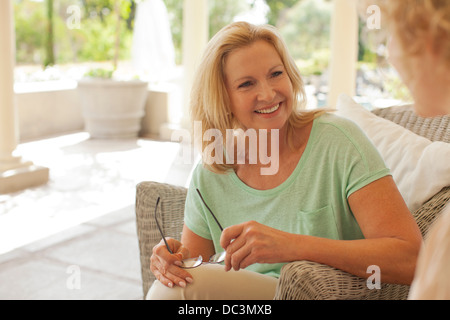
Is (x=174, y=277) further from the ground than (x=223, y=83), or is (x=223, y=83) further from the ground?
(x=223, y=83)

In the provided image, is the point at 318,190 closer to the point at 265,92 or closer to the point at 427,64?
the point at 265,92

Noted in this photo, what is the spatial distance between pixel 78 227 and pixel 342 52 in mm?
3160

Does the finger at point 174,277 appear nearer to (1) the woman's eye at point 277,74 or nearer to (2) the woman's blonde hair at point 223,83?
(2) the woman's blonde hair at point 223,83

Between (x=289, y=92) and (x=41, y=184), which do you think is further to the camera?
(x=41, y=184)

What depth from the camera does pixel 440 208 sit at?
5.57 feet

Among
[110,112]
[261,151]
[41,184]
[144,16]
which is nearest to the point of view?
[261,151]

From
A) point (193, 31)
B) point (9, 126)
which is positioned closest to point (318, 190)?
point (9, 126)

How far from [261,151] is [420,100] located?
949mm

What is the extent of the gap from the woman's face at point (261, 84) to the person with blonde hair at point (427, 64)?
90cm

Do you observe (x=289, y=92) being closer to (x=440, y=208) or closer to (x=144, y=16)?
(x=440, y=208)

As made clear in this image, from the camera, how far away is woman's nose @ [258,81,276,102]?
175cm

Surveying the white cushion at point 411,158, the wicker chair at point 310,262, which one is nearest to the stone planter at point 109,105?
the wicker chair at point 310,262

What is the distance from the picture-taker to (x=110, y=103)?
24.1 feet
